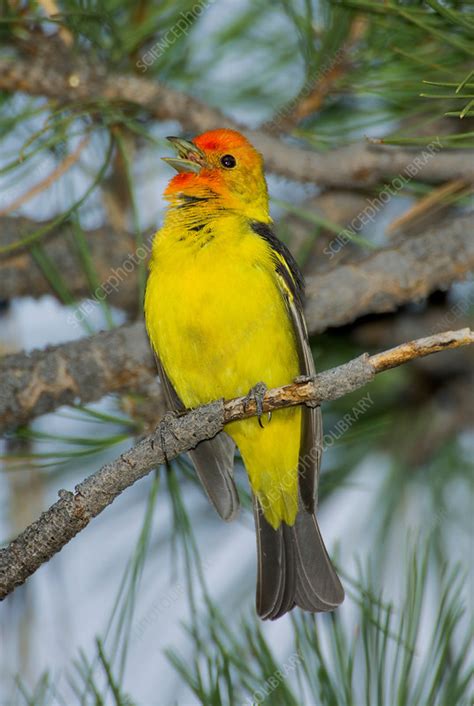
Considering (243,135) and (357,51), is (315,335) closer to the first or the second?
(243,135)

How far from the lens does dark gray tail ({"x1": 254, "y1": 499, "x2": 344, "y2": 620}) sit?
12.5 feet

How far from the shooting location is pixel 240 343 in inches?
149

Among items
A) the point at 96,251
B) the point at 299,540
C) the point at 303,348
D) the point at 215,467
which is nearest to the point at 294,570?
the point at 299,540

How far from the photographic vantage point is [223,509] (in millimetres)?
3953

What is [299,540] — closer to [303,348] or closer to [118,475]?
[303,348]

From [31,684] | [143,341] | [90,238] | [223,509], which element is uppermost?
[90,238]

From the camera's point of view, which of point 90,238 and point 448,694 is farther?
point 90,238

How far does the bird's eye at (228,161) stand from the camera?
4.32 meters

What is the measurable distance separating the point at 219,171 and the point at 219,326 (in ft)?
3.23

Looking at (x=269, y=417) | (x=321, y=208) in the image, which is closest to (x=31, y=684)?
(x=269, y=417)

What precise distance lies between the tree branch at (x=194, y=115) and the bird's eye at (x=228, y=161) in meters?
0.12

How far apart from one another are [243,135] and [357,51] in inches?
24.2

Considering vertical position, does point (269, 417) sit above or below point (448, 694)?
above

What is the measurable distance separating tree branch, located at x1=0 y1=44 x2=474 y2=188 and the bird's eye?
0.41 ft
